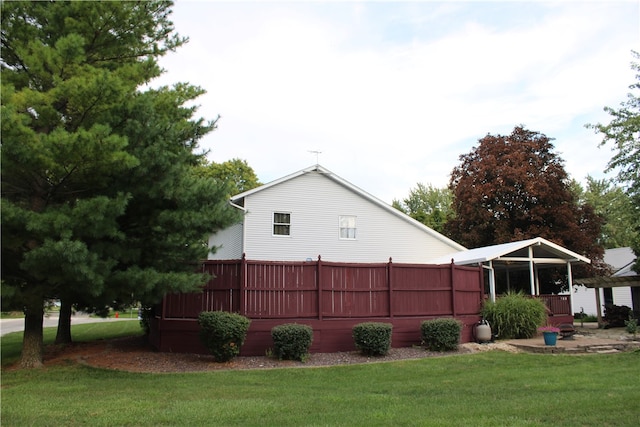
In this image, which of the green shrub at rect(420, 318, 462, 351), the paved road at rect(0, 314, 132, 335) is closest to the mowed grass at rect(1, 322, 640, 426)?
the green shrub at rect(420, 318, 462, 351)

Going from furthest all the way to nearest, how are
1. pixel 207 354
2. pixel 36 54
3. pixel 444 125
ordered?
pixel 444 125 < pixel 207 354 < pixel 36 54

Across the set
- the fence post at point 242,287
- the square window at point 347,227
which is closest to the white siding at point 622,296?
the square window at point 347,227

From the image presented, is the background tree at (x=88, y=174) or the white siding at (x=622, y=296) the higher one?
the background tree at (x=88, y=174)

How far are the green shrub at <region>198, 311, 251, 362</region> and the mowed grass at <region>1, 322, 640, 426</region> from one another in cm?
92

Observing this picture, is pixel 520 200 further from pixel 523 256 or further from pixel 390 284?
pixel 390 284

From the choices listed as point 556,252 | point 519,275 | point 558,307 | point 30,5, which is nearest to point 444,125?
point 556,252

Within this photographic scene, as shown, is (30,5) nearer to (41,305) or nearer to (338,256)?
(41,305)

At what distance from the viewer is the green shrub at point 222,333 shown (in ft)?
35.8

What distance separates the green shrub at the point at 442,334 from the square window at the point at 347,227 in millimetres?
9071

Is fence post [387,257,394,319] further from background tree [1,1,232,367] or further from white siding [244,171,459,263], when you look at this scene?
white siding [244,171,459,263]

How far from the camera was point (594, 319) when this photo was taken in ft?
100

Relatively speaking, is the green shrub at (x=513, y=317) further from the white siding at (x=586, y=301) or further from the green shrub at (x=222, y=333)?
the white siding at (x=586, y=301)

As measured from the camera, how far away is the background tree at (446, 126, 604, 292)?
25.6 metres

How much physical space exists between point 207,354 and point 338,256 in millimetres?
10370
